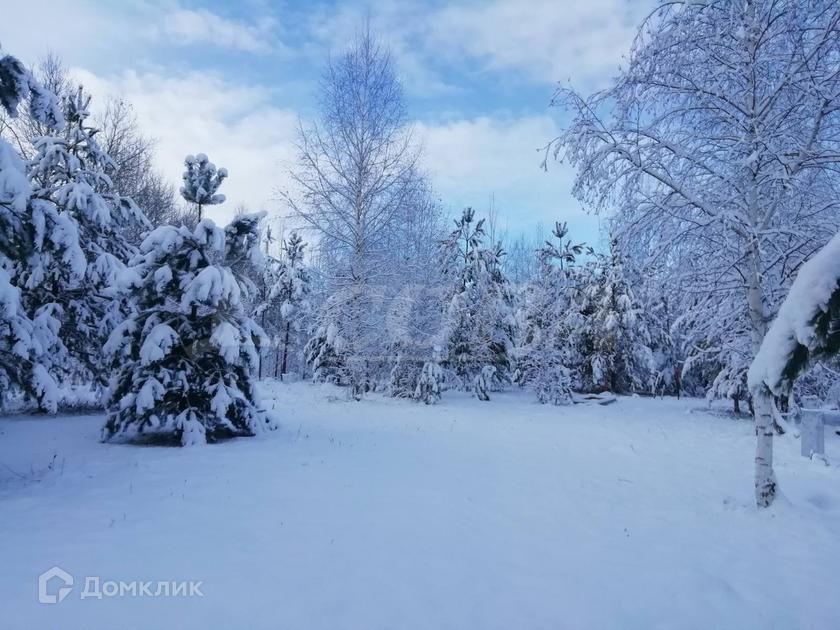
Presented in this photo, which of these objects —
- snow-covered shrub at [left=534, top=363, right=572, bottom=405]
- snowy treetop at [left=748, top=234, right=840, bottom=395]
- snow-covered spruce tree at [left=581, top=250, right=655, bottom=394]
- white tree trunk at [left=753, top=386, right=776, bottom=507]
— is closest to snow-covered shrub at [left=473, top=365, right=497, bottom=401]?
snow-covered shrub at [left=534, top=363, right=572, bottom=405]

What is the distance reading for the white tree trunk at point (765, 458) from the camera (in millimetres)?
5926

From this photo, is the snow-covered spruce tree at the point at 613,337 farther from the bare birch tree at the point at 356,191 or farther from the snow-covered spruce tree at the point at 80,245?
the snow-covered spruce tree at the point at 80,245

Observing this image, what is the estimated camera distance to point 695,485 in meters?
7.14

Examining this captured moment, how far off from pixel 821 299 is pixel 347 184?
51.5 ft

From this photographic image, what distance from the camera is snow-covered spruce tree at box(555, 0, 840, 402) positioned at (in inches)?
235

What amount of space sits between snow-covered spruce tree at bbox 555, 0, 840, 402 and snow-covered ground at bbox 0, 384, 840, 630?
9.32ft

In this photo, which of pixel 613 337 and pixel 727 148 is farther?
pixel 613 337

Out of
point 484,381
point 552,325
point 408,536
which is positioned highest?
point 552,325

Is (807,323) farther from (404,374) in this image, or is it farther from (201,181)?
(404,374)

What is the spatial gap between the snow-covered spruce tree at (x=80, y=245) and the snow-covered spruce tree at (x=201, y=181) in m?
2.79

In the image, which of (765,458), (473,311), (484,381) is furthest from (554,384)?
(765,458)

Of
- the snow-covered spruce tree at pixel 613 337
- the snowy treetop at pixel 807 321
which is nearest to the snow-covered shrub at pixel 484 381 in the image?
the snow-covered spruce tree at pixel 613 337

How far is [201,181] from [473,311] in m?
12.6

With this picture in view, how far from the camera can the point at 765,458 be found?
19.6 ft
